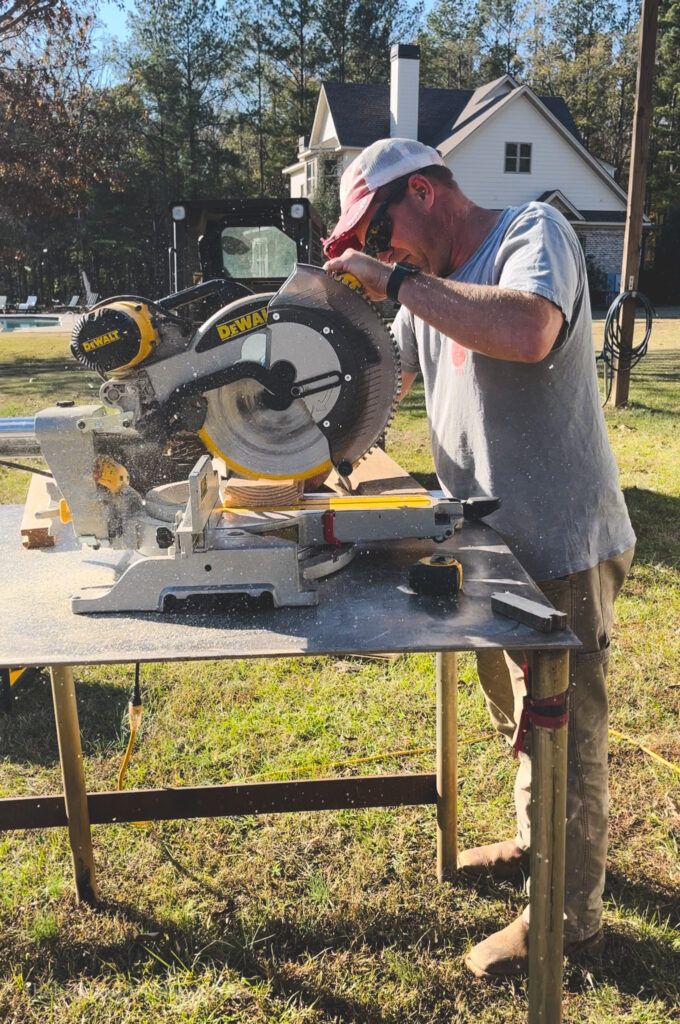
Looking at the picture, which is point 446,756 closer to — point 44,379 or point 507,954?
point 507,954

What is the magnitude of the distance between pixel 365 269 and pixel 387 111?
94.7 ft

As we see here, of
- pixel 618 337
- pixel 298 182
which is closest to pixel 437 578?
pixel 618 337

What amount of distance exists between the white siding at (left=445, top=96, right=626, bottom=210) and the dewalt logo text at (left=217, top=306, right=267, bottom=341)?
2607 centimetres

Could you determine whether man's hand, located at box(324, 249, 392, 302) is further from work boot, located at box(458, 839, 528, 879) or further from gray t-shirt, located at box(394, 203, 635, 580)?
work boot, located at box(458, 839, 528, 879)

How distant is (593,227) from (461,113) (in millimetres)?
5862

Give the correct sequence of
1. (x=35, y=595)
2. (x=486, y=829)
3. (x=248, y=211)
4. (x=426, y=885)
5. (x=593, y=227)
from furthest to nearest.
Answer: (x=593, y=227) → (x=248, y=211) → (x=486, y=829) → (x=426, y=885) → (x=35, y=595)

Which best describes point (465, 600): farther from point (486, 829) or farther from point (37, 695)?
point (37, 695)

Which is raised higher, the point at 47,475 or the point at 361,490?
the point at 47,475

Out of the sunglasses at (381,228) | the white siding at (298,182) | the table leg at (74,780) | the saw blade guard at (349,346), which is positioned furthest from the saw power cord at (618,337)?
the white siding at (298,182)

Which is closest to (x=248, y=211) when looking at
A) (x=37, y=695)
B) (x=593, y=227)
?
(x=37, y=695)

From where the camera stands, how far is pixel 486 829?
9.38ft

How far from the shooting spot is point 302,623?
1.62 metres

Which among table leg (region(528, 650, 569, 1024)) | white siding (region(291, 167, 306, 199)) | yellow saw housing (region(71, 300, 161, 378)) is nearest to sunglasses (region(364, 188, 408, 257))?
yellow saw housing (region(71, 300, 161, 378))

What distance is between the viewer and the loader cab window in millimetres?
→ 5633
